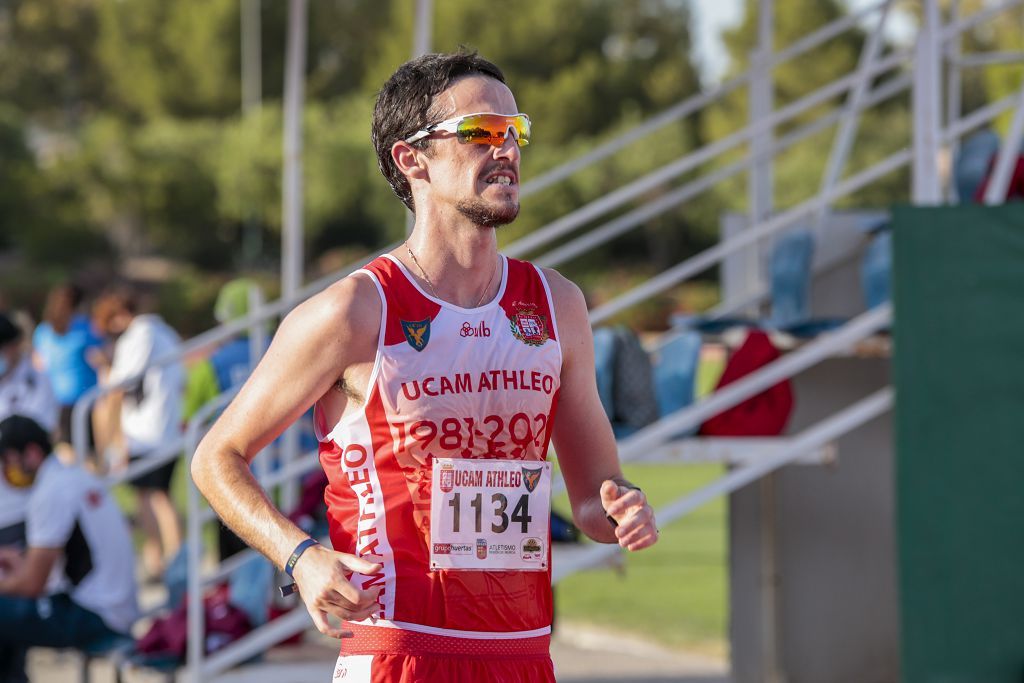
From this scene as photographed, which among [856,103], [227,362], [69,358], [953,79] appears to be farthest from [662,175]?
[69,358]

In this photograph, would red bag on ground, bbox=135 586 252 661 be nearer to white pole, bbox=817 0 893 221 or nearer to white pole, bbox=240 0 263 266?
white pole, bbox=817 0 893 221

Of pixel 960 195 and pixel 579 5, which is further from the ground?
pixel 579 5

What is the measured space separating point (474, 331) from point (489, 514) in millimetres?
329

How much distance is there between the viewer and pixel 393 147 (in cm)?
288

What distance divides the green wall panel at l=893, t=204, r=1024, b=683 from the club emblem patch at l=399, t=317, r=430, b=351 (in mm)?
3203

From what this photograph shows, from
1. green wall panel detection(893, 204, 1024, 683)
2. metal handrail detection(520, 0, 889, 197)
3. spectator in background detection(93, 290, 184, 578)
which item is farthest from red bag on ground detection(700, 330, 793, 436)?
spectator in background detection(93, 290, 184, 578)

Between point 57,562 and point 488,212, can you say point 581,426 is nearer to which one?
point 488,212

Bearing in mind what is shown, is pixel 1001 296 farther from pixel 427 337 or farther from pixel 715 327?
pixel 427 337

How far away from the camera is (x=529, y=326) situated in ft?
9.36

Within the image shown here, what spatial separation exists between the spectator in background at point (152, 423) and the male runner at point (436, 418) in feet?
23.6

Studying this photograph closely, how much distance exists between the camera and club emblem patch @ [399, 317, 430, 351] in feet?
9.03

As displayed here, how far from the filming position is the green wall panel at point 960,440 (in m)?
5.45

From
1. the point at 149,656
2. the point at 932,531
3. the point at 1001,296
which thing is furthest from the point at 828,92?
the point at 149,656

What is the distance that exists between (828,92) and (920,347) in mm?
2113
